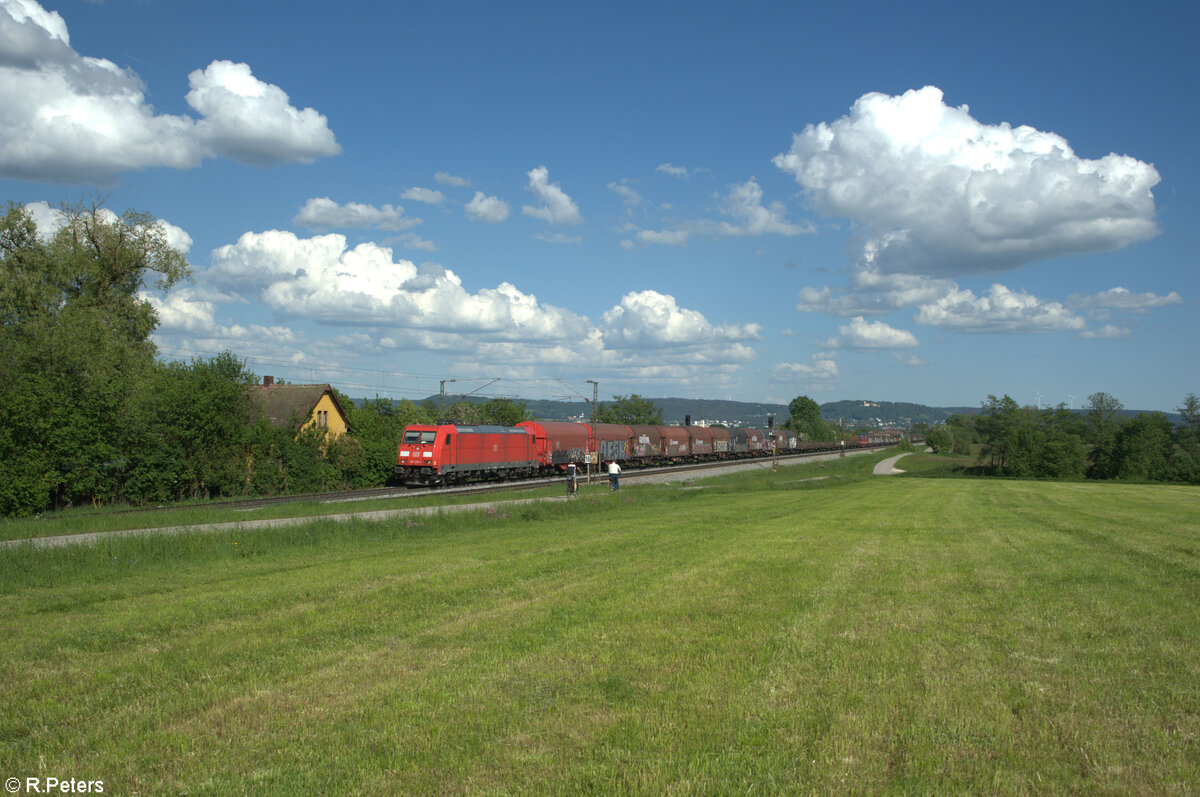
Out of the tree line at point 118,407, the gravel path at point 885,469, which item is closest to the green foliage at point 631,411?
the gravel path at point 885,469

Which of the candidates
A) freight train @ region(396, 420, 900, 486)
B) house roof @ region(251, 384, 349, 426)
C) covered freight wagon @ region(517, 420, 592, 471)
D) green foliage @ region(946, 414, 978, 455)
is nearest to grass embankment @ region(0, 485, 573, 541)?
freight train @ region(396, 420, 900, 486)

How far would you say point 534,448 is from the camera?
176 feet

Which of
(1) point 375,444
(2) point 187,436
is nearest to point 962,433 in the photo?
(1) point 375,444

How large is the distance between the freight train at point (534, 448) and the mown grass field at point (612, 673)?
3029 cm

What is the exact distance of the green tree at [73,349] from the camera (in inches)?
1160

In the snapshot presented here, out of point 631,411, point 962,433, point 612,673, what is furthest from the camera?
point 962,433

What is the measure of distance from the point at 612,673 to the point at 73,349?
3525 centimetres

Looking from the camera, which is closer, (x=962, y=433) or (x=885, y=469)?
(x=885, y=469)

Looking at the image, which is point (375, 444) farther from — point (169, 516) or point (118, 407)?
point (169, 516)

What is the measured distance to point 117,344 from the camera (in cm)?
4072

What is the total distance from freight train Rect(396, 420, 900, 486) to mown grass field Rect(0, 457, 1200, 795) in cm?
3029

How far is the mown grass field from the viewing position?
502cm

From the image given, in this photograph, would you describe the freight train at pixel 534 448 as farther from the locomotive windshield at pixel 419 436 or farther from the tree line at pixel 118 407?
→ the tree line at pixel 118 407

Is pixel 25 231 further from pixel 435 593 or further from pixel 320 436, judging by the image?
pixel 435 593
